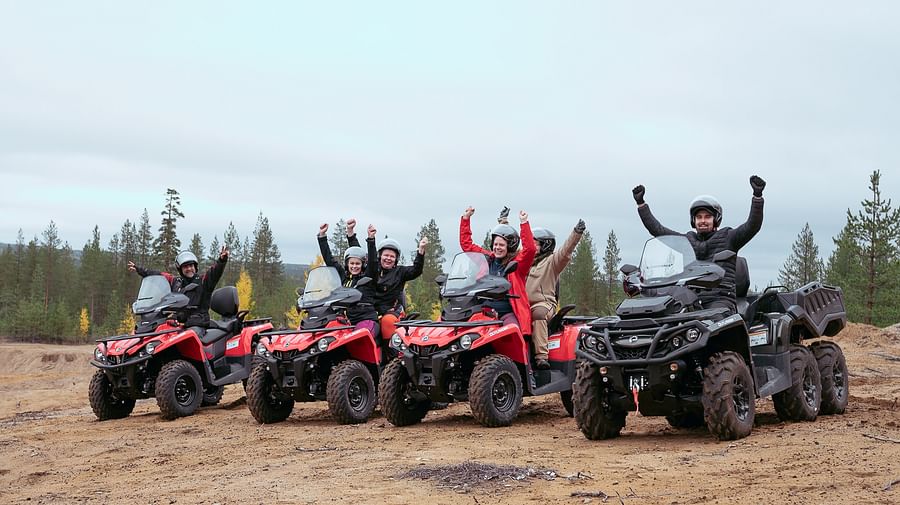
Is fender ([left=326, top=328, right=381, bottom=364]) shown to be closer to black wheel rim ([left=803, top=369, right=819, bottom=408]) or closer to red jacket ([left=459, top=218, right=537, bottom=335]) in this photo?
red jacket ([left=459, top=218, right=537, bottom=335])

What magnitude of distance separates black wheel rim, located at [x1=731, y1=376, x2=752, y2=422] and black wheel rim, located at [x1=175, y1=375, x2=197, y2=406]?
898 centimetres

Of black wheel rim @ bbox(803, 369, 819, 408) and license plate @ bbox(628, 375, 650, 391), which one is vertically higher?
license plate @ bbox(628, 375, 650, 391)

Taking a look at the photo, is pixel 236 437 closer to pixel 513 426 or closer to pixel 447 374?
pixel 447 374

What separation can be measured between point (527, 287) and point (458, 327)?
1.68 m

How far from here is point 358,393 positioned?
11.9 meters

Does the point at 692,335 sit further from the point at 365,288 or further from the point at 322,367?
the point at 365,288

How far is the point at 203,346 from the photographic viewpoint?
14.7 m

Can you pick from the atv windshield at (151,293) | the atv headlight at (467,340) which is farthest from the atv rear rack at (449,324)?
the atv windshield at (151,293)

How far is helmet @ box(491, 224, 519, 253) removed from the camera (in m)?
11.6

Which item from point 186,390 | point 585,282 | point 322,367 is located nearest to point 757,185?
point 322,367

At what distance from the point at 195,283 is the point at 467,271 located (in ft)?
20.3

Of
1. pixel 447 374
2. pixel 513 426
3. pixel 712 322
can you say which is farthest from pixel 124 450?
pixel 712 322

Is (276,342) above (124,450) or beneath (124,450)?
above

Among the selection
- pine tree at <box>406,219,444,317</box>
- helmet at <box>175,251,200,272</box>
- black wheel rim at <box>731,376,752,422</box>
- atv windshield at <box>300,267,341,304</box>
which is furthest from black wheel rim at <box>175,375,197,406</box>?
pine tree at <box>406,219,444,317</box>
